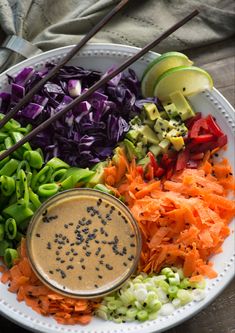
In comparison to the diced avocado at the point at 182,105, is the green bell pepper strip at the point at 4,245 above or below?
below

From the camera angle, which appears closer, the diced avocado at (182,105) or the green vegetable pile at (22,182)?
the green vegetable pile at (22,182)

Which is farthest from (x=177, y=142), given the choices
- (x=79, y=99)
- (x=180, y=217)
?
(x=79, y=99)

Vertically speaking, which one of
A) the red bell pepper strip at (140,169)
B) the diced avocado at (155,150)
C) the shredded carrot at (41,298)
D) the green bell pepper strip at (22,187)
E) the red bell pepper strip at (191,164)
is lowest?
the shredded carrot at (41,298)

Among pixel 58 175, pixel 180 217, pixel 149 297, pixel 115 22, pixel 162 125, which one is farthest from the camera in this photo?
pixel 115 22

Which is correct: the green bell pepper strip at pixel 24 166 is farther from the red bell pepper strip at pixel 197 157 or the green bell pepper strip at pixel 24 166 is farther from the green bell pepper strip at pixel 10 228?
the red bell pepper strip at pixel 197 157

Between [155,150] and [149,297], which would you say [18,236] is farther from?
[155,150]

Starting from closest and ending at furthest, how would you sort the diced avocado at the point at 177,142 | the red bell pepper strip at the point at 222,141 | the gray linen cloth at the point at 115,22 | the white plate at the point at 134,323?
the white plate at the point at 134,323
the diced avocado at the point at 177,142
the red bell pepper strip at the point at 222,141
the gray linen cloth at the point at 115,22

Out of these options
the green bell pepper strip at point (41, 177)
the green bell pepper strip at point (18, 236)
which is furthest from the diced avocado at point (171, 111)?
the green bell pepper strip at point (18, 236)

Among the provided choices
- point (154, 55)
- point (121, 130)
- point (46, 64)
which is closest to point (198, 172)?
point (121, 130)
